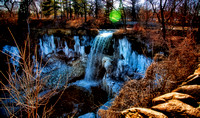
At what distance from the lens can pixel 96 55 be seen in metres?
11.2

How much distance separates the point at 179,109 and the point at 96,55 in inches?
375

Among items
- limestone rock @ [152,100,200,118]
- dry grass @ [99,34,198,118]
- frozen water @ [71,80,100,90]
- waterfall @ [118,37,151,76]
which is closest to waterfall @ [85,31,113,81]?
frozen water @ [71,80,100,90]

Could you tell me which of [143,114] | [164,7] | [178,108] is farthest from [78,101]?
[164,7]

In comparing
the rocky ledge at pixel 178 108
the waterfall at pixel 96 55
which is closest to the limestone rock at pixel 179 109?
the rocky ledge at pixel 178 108

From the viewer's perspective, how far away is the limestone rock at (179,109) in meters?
1.80

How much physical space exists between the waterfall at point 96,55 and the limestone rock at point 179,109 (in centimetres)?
897

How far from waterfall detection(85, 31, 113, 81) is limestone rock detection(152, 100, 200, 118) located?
8.97 metres

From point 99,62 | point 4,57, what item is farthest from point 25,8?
point 99,62

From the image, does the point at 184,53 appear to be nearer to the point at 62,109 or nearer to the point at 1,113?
the point at 62,109

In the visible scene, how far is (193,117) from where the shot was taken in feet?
5.73

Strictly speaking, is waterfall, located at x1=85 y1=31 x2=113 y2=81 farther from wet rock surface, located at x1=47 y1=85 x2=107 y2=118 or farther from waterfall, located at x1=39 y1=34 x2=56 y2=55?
waterfall, located at x1=39 y1=34 x2=56 y2=55

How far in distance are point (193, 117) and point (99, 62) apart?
31.7 feet

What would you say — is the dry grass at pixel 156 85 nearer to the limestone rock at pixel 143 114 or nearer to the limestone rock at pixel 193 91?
the limestone rock at pixel 193 91

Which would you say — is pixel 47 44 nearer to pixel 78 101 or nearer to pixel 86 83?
pixel 86 83
